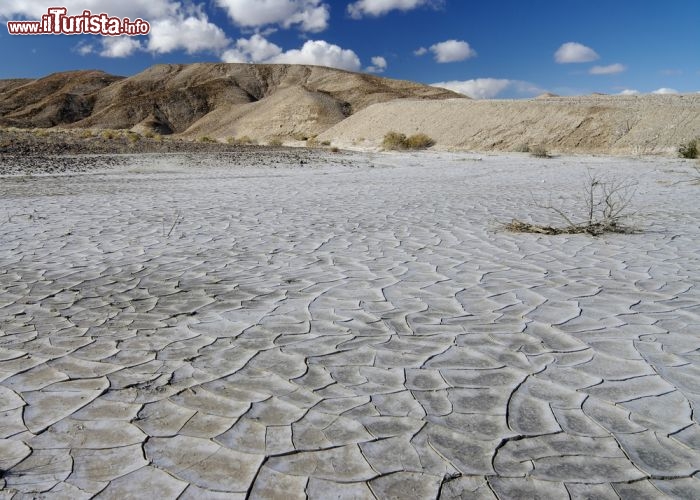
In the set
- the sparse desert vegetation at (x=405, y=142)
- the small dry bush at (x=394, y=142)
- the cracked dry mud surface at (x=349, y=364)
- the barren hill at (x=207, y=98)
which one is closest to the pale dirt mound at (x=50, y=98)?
the barren hill at (x=207, y=98)

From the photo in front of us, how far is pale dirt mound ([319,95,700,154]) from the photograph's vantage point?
26.0 metres

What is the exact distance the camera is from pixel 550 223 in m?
7.39

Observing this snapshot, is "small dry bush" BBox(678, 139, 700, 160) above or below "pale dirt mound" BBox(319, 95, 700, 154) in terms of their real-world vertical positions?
below

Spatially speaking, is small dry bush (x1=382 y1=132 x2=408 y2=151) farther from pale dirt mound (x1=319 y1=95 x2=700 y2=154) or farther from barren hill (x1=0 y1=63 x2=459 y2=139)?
barren hill (x1=0 y1=63 x2=459 y2=139)

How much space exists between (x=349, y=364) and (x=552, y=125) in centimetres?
2903

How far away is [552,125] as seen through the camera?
96.1 feet

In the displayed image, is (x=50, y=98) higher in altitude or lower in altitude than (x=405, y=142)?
higher

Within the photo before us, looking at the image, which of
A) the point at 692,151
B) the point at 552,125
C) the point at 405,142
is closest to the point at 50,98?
the point at 405,142

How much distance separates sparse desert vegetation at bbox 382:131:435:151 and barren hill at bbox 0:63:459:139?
18.4m

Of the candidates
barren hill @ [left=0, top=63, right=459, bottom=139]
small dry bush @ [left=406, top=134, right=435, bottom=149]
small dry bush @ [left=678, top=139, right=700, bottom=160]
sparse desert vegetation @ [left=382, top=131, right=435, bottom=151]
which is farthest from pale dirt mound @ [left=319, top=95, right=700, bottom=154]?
barren hill @ [left=0, top=63, right=459, bottom=139]

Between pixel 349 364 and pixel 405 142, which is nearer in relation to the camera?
pixel 349 364

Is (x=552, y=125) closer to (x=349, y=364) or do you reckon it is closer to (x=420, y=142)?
(x=420, y=142)

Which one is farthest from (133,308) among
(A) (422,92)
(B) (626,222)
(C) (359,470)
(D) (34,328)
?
(A) (422,92)

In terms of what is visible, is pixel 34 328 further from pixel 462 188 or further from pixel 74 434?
pixel 462 188
